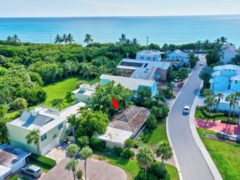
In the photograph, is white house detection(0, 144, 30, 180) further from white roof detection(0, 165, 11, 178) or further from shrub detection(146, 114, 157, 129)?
shrub detection(146, 114, 157, 129)

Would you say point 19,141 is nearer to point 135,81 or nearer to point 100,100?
point 100,100

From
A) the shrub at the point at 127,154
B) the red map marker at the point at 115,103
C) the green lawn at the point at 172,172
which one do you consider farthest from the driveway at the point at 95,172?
the red map marker at the point at 115,103

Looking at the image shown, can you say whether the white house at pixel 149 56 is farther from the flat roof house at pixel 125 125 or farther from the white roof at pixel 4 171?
the white roof at pixel 4 171

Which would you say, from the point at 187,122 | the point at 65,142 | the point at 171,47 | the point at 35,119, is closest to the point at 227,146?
the point at 187,122

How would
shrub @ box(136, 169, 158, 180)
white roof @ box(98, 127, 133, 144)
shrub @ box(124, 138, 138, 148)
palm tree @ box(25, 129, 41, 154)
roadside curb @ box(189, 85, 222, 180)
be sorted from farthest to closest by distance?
white roof @ box(98, 127, 133, 144), shrub @ box(124, 138, 138, 148), palm tree @ box(25, 129, 41, 154), roadside curb @ box(189, 85, 222, 180), shrub @ box(136, 169, 158, 180)

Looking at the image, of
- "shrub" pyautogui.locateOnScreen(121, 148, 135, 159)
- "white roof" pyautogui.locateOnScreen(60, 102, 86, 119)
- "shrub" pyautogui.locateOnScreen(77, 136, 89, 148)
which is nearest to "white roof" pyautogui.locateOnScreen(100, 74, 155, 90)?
"white roof" pyautogui.locateOnScreen(60, 102, 86, 119)
